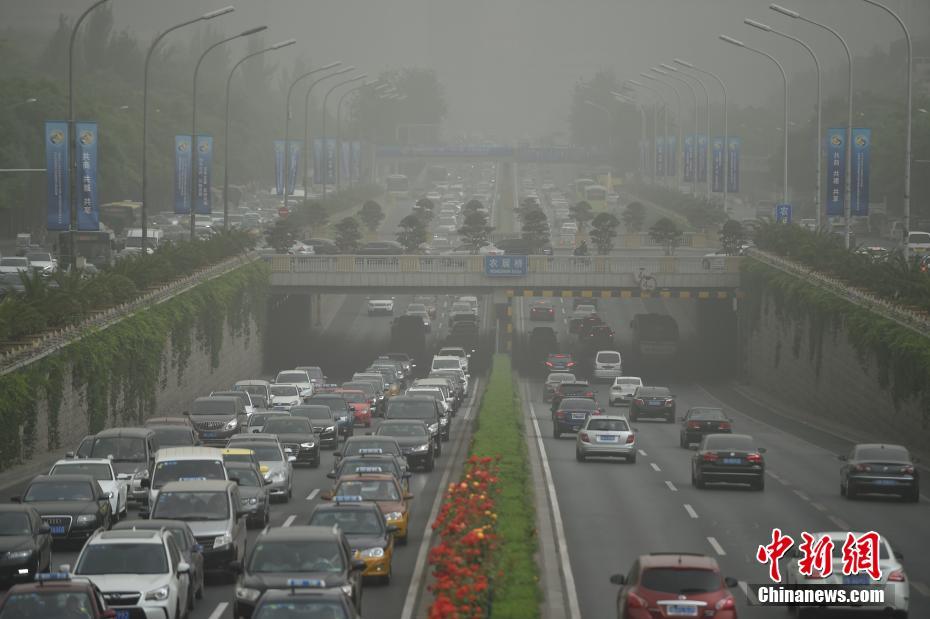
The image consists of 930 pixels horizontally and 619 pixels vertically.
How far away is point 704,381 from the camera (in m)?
90.7

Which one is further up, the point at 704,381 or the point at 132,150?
the point at 132,150

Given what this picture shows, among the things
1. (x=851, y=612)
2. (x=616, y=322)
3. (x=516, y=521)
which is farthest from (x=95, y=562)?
(x=616, y=322)

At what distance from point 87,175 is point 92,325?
564 cm

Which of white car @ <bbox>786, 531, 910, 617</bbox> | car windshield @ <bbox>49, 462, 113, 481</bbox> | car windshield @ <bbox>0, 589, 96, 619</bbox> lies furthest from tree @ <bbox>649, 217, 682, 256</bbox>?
car windshield @ <bbox>0, 589, 96, 619</bbox>

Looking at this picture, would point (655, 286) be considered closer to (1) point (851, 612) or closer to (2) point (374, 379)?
(2) point (374, 379)

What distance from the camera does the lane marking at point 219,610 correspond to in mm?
26031

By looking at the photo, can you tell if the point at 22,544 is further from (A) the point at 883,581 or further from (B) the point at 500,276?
(B) the point at 500,276

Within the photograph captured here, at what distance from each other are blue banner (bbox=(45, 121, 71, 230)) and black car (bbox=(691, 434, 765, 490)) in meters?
24.5

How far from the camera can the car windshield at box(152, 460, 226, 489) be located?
112 ft

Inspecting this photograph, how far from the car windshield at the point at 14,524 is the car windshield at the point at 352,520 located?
179 inches

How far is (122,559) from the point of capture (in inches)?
983

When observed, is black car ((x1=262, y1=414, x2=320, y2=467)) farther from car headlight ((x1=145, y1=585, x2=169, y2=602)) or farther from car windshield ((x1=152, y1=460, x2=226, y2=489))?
car headlight ((x1=145, y1=585, x2=169, y2=602))

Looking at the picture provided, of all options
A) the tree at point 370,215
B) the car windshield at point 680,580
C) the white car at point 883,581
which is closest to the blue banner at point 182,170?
the white car at point 883,581

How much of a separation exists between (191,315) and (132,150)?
95332mm
